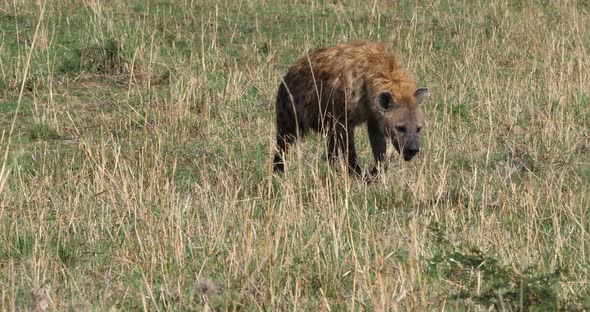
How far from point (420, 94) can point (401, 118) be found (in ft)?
0.68

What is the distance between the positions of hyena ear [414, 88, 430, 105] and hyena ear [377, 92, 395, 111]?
180 millimetres

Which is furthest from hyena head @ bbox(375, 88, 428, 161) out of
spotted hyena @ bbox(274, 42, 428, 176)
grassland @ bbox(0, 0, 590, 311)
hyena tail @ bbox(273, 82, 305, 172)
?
hyena tail @ bbox(273, 82, 305, 172)

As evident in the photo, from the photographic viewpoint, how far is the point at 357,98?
297 inches

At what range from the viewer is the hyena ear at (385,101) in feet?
24.0

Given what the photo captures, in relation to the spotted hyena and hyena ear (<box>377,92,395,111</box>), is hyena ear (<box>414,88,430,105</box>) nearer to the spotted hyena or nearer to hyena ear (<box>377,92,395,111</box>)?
the spotted hyena

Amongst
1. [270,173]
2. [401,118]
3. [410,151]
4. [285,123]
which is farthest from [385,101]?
[270,173]

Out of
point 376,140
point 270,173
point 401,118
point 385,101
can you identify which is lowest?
point 376,140

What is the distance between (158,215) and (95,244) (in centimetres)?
44

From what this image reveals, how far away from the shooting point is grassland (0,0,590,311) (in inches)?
167

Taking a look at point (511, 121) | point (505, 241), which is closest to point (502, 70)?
point (511, 121)

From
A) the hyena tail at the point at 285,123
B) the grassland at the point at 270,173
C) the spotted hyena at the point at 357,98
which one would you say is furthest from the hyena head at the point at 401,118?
the hyena tail at the point at 285,123

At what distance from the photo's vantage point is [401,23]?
38.1 ft

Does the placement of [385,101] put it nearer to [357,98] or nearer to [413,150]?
[357,98]

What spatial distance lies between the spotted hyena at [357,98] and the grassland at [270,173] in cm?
22
